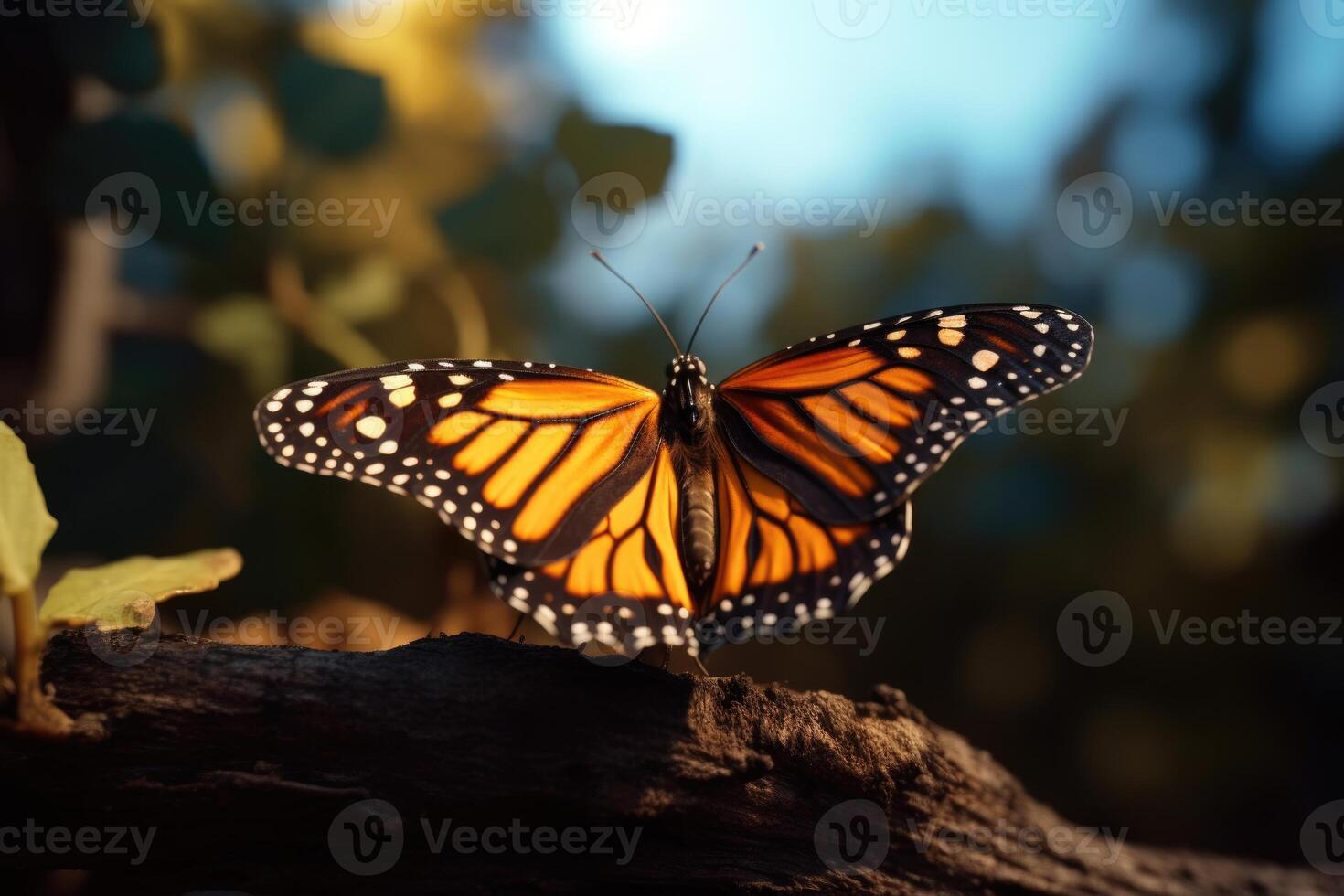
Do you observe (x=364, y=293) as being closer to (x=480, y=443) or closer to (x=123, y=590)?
(x=480, y=443)

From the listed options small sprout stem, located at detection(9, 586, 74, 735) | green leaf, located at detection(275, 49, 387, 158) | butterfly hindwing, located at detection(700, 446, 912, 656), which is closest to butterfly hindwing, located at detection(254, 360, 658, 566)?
butterfly hindwing, located at detection(700, 446, 912, 656)

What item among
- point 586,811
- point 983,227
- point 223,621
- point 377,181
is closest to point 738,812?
point 586,811

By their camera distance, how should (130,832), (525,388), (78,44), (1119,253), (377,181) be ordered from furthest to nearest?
(1119,253) < (377,181) < (78,44) < (525,388) < (130,832)

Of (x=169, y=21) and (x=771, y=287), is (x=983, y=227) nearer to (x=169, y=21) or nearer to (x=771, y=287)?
(x=771, y=287)

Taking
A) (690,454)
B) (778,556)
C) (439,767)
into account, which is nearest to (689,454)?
(690,454)

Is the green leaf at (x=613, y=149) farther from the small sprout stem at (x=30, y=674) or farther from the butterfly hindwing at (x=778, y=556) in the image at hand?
the small sprout stem at (x=30, y=674)

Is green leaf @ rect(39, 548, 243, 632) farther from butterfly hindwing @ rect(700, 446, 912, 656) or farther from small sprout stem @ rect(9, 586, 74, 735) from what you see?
butterfly hindwing @ rect(700, 446, 912, 656)
